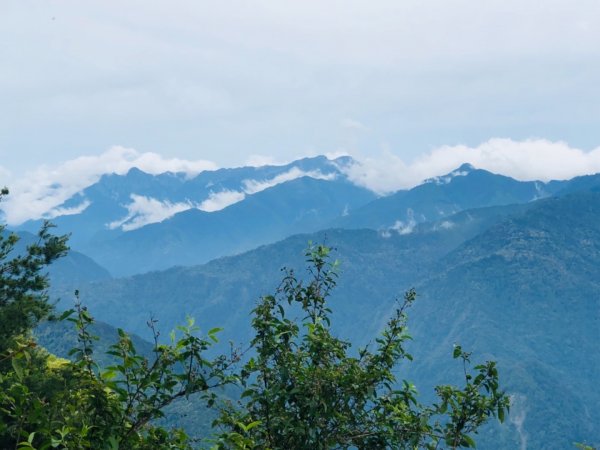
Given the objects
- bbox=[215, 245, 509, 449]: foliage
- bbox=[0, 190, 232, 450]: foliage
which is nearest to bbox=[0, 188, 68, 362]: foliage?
bbox=[0, 190, 232, 450]: foliage

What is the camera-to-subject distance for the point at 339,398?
13.9 m

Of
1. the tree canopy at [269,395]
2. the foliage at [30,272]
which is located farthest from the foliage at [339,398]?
the foliage at [30,272]

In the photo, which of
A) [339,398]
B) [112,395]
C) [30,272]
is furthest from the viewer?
[30,272]

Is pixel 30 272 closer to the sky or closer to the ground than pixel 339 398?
closer to the ground

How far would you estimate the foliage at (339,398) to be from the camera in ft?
44.5

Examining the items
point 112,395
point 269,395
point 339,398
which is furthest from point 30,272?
point 339,398

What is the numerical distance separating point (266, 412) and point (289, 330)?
5.61ft

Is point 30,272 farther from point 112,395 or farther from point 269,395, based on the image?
point 269,395

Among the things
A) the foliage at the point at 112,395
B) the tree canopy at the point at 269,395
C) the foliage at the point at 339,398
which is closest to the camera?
the foliage at the point at 112,395

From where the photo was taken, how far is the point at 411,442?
13.7 metres

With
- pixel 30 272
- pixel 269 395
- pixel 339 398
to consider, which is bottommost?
pixel 30 272

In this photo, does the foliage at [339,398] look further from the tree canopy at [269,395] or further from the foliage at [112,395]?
the foliage at [112,395]

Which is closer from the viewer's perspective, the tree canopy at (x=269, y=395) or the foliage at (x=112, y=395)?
the foliage at (x=112, y=395)

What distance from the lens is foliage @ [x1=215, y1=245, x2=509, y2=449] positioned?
13.6m
